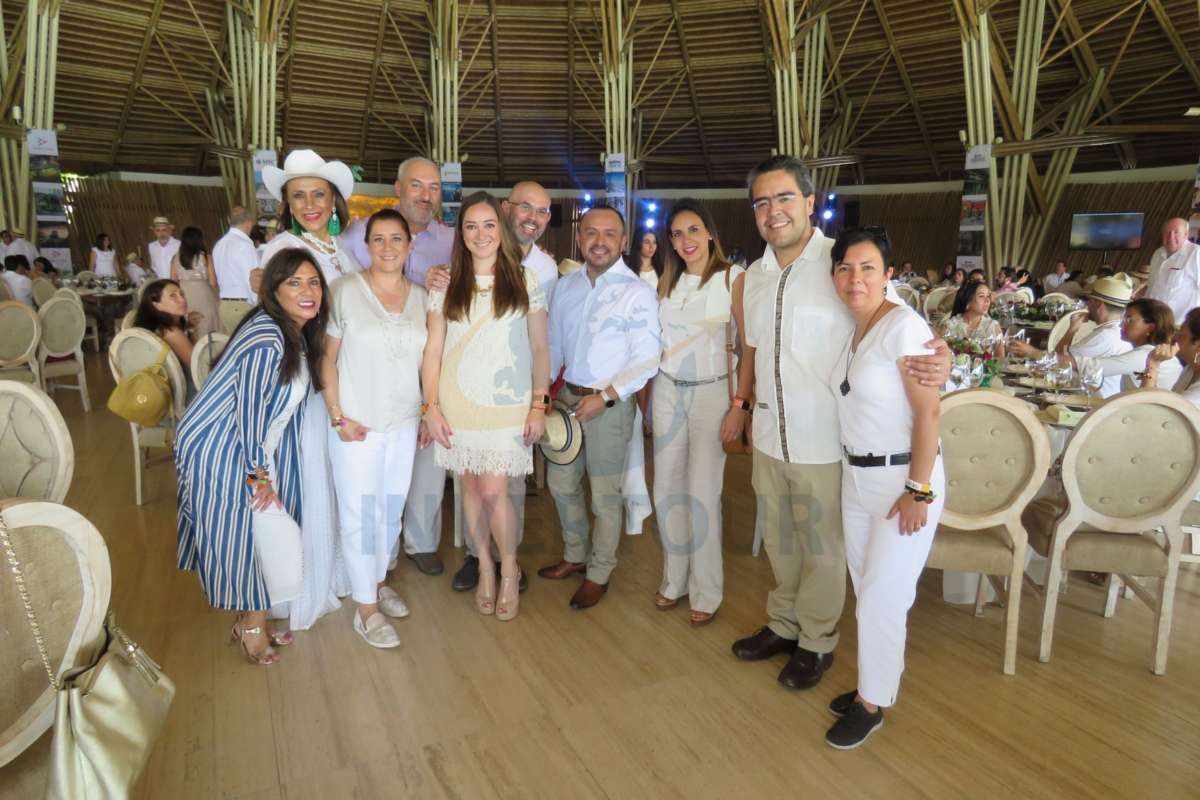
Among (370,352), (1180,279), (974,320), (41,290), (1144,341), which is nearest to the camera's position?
(370,352)

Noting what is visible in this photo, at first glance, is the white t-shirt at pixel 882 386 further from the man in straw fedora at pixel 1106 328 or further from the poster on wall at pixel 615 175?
the poster on wall at pixel 615 175

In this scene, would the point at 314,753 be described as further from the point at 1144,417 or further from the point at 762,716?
the point at 1144,417

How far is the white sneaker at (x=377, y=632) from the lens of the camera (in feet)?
9.39

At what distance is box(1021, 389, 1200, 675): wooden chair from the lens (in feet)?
8.21

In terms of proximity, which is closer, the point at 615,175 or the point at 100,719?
the point at 100,719

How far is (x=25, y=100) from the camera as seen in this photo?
34.1ft

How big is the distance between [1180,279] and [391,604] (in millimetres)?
6995

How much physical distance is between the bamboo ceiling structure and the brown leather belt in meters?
11.5

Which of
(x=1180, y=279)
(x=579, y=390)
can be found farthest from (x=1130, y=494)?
(x=1180, y=279)

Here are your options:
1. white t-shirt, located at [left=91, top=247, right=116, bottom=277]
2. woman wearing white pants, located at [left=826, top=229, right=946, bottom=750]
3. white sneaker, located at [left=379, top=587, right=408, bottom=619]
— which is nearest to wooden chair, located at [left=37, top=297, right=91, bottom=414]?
white sneaker, located at [left=379, top=587, right=408, bottom=619]

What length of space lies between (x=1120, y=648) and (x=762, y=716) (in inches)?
62.2

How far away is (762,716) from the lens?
7.98 feet

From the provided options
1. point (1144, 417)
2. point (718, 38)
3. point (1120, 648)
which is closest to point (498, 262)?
point (1144, 417)

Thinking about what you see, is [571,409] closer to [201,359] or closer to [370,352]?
[370,352]
